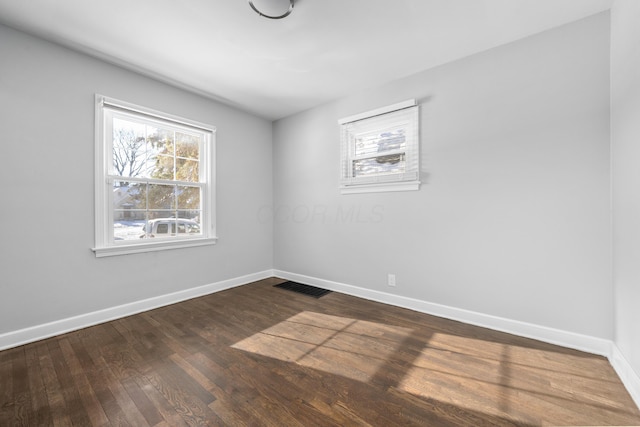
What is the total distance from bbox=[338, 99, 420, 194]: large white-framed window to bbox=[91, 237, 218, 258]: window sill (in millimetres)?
2032

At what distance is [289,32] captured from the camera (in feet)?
7.59

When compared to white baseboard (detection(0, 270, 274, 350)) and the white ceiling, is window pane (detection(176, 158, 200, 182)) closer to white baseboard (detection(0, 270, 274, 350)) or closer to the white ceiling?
the white ceiling

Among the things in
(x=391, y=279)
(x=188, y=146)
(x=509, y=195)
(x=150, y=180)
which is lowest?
(x=391, y=279)

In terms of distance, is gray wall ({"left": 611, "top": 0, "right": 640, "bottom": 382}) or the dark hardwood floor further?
gray wall ({"left": 611, "top": 0, "right": 640, "bottom": 382})

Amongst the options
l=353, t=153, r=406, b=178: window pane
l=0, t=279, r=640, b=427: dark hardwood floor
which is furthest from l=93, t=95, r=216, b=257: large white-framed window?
l=353, t=153, r=406, b=178: window pane

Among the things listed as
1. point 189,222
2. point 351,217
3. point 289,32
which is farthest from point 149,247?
point 289,32

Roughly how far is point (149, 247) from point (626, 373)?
421 cm

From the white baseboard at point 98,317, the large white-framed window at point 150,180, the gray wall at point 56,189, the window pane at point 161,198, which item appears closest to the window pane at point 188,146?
the large white-framed window at point 150,180

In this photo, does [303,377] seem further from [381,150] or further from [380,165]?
[381,150]

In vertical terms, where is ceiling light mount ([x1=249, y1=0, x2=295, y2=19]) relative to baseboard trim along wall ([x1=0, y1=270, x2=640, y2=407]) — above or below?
above

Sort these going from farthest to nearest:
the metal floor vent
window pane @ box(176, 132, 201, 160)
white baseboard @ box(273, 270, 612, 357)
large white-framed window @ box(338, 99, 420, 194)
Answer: the metal floor vent
window pane @ box(176, 132, 201, 160)
large white-framed window @ box(338, 99, 420, 194)
white baseboard @ box(273, 270, 612, 357)

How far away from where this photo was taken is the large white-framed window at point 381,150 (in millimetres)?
3018

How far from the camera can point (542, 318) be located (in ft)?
7.57

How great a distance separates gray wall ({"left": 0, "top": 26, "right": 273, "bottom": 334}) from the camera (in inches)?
88.1
